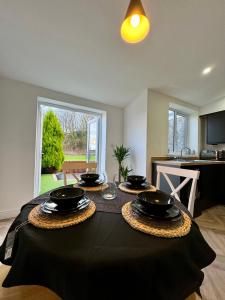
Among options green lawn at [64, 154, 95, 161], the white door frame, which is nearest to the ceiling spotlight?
the white door frame

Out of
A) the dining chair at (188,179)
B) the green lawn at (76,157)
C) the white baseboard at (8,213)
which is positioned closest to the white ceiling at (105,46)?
the green lawn at (76,157)

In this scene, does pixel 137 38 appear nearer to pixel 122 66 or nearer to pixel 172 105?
pixel 122 66

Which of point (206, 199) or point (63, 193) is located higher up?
point (63, 193)

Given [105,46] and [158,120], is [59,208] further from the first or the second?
[158,120]

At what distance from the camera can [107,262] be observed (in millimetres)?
454

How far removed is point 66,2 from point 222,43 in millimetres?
1950

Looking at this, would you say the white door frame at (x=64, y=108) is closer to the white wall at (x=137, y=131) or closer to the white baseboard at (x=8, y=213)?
the white baseboard at (x=8, y=213)

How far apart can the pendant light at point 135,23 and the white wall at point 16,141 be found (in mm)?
1977

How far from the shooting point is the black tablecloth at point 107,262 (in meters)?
0.44

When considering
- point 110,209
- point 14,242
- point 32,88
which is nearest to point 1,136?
point 32,88

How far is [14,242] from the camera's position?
64cm

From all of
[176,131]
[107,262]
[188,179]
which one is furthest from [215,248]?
[176,131]

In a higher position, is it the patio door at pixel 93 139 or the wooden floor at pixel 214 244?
the patio door at pixel 93 139

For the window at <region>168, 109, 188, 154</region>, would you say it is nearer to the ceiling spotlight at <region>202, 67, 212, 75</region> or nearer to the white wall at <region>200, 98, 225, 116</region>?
the white wall at <region>200, 98, 225, 116</region>
